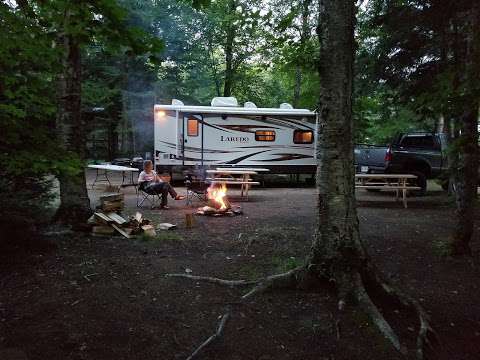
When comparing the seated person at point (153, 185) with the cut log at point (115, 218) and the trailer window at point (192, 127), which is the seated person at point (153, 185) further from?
the trailer window at point (192, 127)

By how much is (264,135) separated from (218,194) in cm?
629

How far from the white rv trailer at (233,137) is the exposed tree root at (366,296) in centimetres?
1019

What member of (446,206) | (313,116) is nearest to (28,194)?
(446,206)

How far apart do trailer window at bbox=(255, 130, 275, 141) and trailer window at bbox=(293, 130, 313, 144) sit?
857 millimetres

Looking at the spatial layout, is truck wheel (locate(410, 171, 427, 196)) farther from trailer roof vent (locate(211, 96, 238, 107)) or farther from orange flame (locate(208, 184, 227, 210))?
trailer roof vent (locate(211, 96, 238, 107))

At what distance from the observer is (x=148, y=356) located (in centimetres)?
287

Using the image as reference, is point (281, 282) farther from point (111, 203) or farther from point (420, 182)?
point (420, 182)

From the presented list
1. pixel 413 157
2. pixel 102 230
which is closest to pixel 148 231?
pixel 102 230

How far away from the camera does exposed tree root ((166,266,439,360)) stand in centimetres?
→ 305

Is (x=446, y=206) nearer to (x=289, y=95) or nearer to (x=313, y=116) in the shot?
(x=313, y=116)

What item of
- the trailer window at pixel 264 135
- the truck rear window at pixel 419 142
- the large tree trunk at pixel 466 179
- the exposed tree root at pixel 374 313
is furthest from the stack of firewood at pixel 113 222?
the truck rear window at pixel 419 142

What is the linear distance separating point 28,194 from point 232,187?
31.9 ft

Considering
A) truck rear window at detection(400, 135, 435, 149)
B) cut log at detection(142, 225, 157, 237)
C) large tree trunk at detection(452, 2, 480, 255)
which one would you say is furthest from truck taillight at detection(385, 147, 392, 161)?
cut log at detection(142, 225, 157, 237)

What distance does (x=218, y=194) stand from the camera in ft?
30.3
